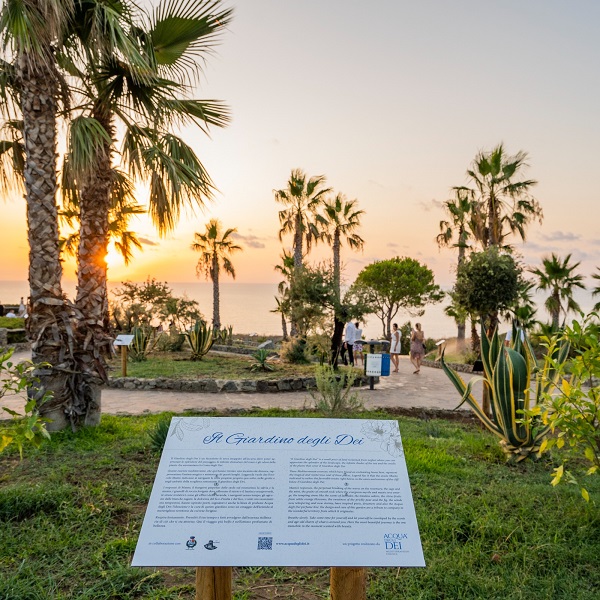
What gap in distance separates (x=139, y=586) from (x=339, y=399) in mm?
4646

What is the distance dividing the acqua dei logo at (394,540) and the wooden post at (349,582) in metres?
0.18

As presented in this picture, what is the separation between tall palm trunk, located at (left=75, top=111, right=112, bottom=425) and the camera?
21.9 feet

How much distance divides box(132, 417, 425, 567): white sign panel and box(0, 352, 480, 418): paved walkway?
21.3ft

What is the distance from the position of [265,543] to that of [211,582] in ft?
1.15

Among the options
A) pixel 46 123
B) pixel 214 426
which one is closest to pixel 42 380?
pixel 46 123

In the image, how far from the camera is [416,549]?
2111 millimetres

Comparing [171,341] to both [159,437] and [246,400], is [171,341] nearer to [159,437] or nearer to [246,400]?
[246,400]

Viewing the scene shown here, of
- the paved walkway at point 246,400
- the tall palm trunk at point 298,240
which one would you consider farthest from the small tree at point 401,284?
the paved walkway at point 246,400

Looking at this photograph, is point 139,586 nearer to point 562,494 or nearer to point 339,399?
point 562,494

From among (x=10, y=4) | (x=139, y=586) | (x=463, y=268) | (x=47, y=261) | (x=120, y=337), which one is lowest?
(x=139, y=586)

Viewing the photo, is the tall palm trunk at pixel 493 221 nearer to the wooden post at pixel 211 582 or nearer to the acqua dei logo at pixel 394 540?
the acqua dei logo at pixel 394 540

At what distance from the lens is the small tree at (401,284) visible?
124 ft

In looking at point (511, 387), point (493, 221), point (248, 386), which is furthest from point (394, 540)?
point (493, 221)

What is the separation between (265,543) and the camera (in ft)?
6.92
